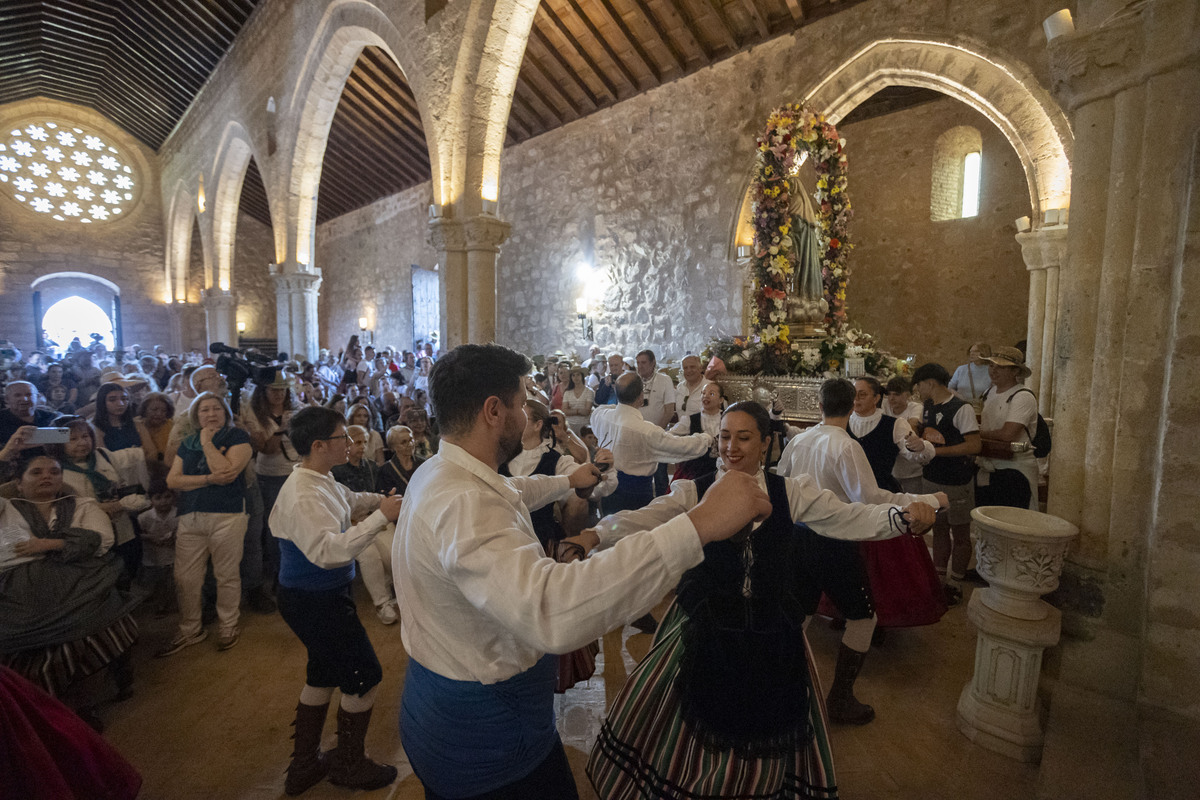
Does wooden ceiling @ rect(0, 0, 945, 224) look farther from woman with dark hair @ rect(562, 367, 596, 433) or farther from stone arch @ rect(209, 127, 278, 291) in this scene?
woman with dark hair @ rect(562, 367, 596, 433)

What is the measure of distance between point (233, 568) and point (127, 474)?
1138 mm

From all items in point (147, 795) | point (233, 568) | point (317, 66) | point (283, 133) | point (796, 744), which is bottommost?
point (147, 795)

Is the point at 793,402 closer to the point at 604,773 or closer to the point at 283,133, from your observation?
the point at 604,773

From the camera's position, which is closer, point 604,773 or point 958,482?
point 604,773

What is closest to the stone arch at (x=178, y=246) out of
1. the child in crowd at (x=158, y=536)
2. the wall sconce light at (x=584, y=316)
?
the wall sconce light at (x=584, y=316)

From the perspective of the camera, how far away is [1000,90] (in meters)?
7.36

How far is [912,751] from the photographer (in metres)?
2.65

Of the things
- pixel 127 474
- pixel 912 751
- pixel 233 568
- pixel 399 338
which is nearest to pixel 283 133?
pixel 399 338

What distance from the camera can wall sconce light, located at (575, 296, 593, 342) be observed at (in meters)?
12.5

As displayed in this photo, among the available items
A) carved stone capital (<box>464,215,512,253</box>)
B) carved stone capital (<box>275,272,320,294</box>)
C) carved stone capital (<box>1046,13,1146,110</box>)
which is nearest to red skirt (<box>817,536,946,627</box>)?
carved stone capital (<box>1046,13,1146,110</box>)

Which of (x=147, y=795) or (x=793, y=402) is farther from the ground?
(x=793, y=402)

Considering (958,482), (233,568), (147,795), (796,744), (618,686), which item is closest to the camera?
(796,744)

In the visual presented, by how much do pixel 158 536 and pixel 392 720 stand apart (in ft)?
8.50

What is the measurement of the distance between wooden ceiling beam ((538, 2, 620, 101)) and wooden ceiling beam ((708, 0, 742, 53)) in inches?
→ 103
